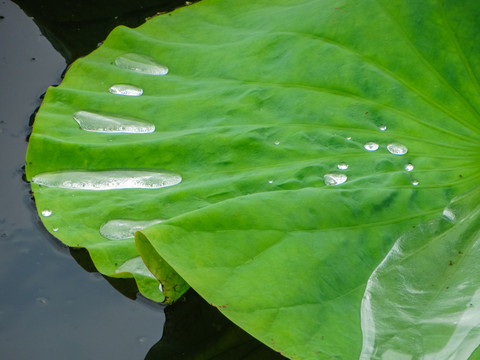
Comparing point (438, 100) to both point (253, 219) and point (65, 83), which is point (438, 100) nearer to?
point (253, 219)

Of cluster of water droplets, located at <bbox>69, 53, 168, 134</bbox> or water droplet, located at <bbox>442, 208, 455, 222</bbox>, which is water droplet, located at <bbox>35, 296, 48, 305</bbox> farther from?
water droplet, located at <bbox>442, 208, 455, 222</bbox>

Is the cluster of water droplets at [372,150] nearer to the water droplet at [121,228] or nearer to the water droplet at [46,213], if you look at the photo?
the water droplet at [121,228]

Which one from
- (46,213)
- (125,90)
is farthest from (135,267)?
(125,90)

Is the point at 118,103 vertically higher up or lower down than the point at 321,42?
lower down

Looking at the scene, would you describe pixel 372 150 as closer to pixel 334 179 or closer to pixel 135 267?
pixel 334 179

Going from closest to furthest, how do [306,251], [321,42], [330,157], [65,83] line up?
[306,251] → [330,157] → [321,42] → [65,83]

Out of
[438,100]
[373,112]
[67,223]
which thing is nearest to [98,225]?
[67,223]

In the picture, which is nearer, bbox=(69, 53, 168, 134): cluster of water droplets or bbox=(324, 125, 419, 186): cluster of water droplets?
bbox=(324, 125, 419, 186): cluster of water droplets

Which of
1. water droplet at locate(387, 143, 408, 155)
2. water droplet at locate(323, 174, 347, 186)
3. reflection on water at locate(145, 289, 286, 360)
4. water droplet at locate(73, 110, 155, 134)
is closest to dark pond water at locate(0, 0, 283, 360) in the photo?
reflection on water at locate(145, 289, 286, 360)
